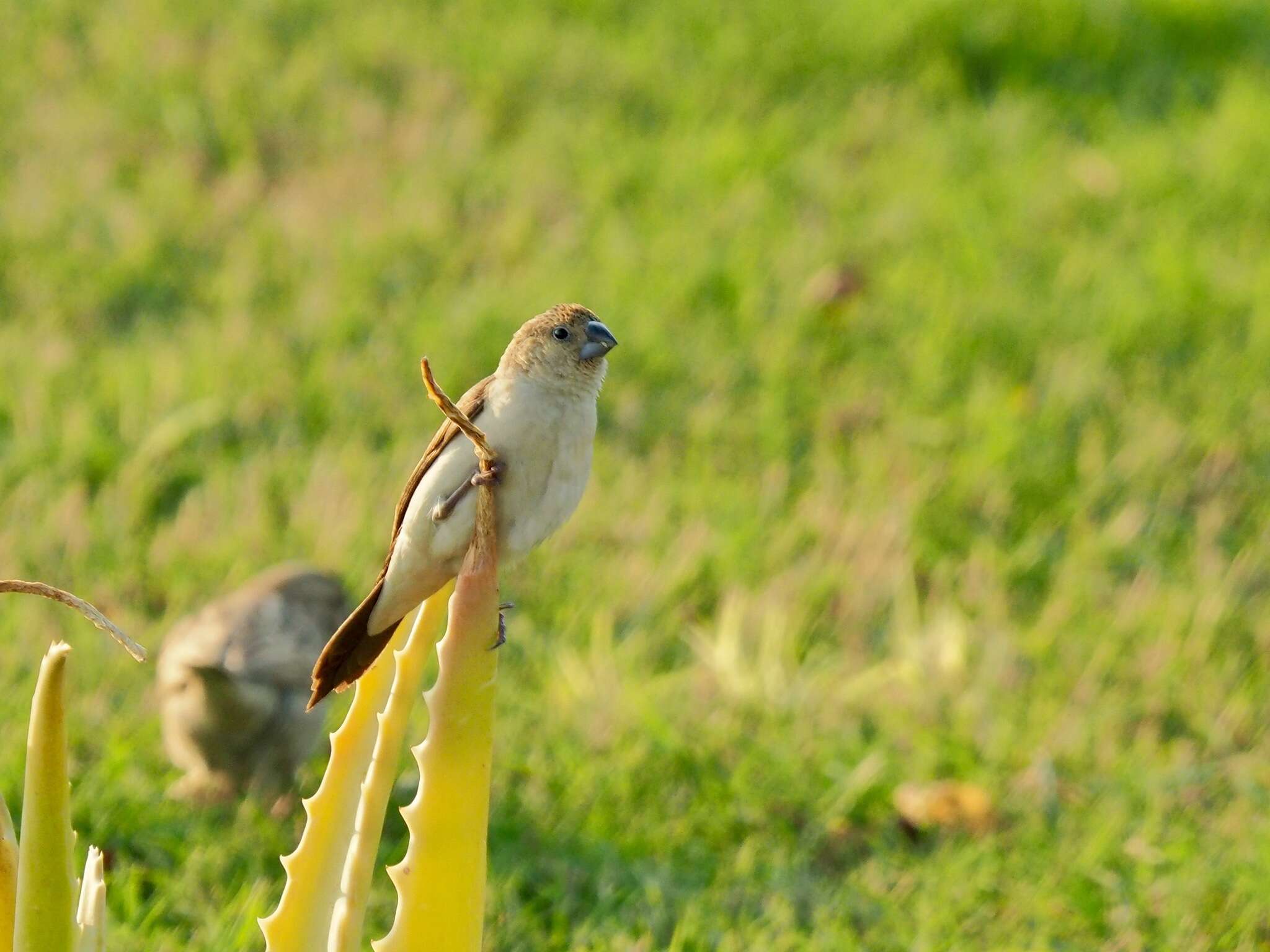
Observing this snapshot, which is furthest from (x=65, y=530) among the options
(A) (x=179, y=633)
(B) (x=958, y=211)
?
(B) (x=958, y=211)

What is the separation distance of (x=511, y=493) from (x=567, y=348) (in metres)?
0.20

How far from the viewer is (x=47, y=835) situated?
1.76 m

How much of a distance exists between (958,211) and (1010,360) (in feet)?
4.00

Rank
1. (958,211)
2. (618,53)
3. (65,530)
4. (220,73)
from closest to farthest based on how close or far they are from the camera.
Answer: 1. (65,530)
2. (958,211)
3. (220,73)
4. (618,53)

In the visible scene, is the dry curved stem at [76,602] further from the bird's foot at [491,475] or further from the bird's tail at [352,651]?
the bird's foot at [491,475]

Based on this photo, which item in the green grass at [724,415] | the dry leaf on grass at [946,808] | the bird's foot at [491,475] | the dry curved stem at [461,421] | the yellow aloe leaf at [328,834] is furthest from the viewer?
the dry leaf on grass at [946,808]

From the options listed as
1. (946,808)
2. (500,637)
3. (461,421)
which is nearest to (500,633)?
(500,637)

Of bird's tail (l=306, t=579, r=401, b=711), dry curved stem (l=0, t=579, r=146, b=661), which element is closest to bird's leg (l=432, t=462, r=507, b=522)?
bird's tail (l=306, t=579, r=401, b=711)

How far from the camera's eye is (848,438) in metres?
5.91

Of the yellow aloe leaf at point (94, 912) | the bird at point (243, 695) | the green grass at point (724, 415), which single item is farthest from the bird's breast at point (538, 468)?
the bird at point (243, 695)

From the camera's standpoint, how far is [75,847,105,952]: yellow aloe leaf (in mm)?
1912

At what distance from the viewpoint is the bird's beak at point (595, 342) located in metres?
1.95

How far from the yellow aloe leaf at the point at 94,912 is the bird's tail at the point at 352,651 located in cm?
35

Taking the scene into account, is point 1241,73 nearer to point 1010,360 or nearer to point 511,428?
point 1010,360
